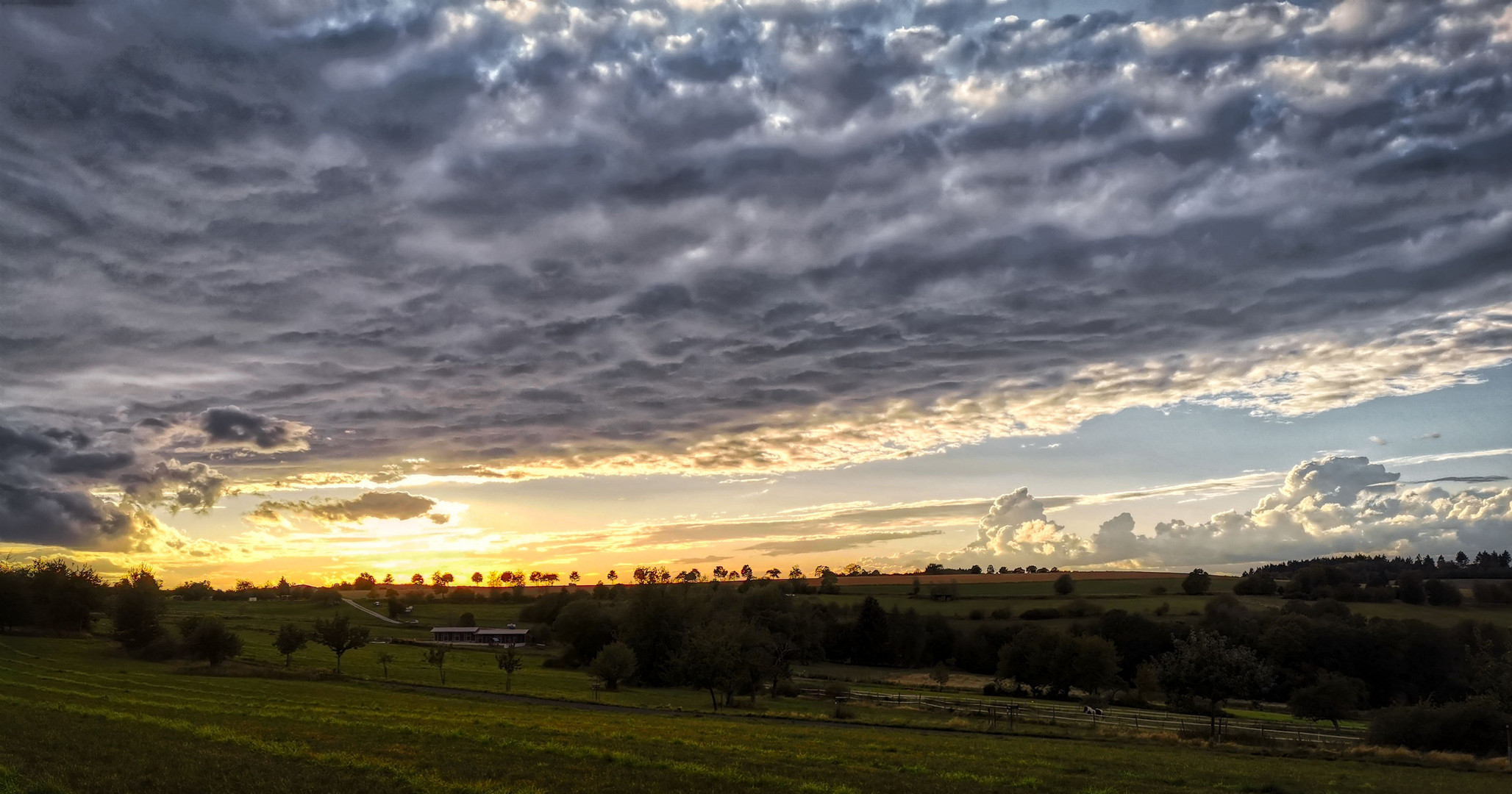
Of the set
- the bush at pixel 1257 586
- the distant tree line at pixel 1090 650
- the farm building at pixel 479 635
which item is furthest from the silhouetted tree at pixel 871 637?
the farm building at pixel 479 635

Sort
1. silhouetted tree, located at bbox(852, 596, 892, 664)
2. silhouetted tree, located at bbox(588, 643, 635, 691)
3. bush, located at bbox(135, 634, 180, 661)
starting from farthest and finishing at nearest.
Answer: silhouetted tree, located at bbox(852, 596, 892, 664)
bush, located at bbox(135, 634, 180, 661)
silhouetted tree, located at bbox(588, 643, 635, 691)

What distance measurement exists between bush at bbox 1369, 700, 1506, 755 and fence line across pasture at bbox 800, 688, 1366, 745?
3299mm

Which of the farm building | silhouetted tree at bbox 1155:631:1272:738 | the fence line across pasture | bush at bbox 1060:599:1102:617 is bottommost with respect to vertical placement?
the farm building

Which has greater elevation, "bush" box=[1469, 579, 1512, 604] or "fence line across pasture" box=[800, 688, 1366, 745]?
"bush" box=[1469, 579, 1512, 604]

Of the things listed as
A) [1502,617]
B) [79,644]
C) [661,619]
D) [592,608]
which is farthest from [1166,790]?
[1502,617]

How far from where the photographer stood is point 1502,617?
136375mm

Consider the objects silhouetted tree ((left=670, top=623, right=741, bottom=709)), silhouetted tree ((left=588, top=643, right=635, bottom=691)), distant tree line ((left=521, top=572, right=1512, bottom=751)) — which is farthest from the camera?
silhouetted tree ((left=588, top=643, right=635, bottom=691))

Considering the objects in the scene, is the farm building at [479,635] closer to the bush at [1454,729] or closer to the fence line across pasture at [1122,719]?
the fence line across pasture at [1122,719]

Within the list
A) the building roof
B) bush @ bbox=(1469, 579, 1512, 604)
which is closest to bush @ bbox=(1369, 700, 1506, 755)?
bush @ bbox=(1469, 579, 1512, 604)

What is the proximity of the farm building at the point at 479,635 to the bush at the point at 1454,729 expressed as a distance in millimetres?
156918

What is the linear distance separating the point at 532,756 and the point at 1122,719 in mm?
69638

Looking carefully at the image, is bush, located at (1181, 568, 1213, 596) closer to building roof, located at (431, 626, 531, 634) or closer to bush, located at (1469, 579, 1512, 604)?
bush, located at (1469, 579, 1512, 604)

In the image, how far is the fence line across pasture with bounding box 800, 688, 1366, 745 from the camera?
212 ft

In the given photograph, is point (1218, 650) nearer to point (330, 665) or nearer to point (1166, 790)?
point (1166, 790)
